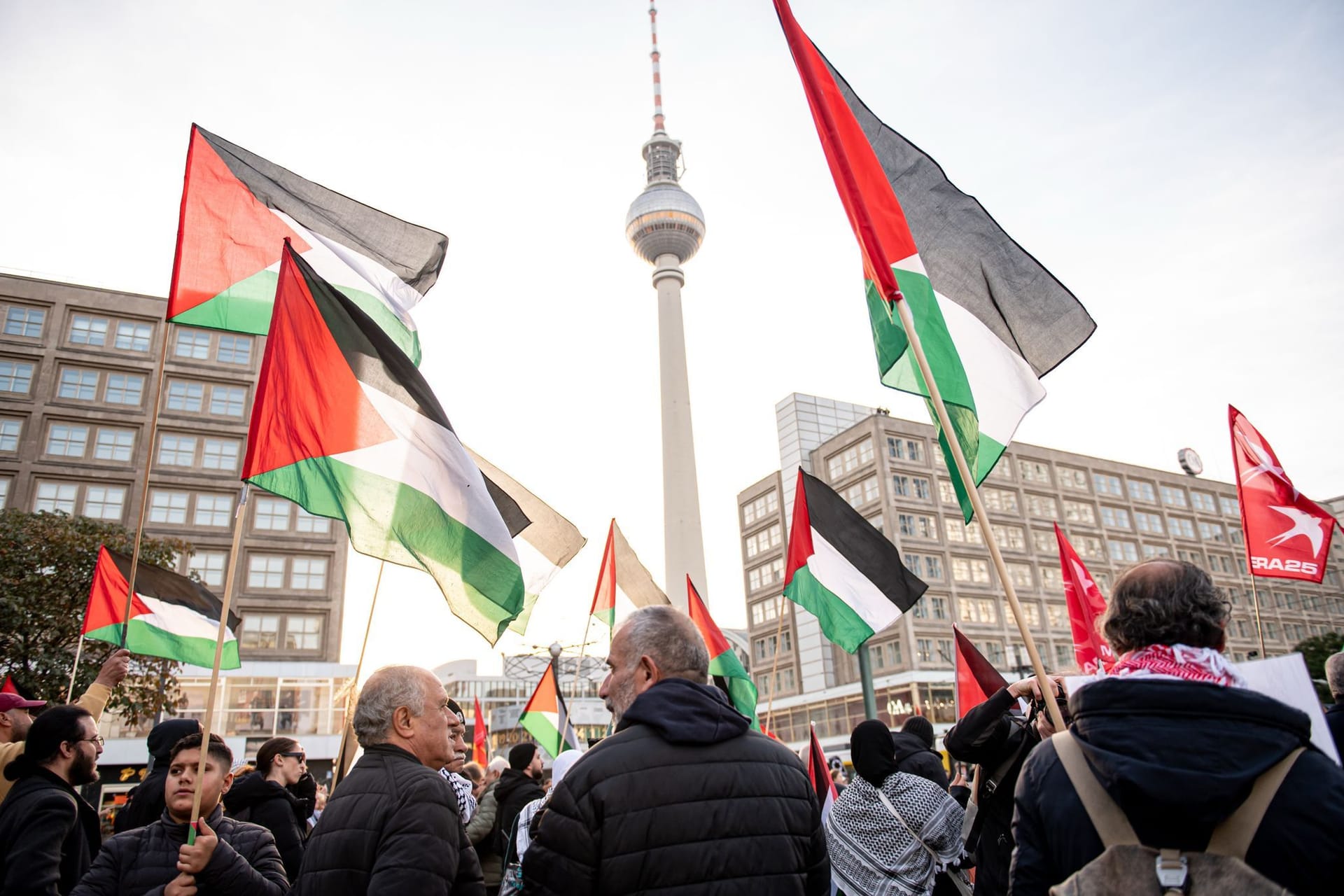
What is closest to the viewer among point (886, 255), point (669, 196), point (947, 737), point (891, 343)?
point (947, 737)

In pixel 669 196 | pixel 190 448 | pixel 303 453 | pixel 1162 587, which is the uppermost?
pixel 669 196

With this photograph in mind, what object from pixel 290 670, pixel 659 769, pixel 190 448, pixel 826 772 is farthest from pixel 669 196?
pixel 659 769

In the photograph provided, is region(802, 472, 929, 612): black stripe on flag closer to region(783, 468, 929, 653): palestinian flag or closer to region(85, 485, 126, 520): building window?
region(783, 468, 929, 653): palestinian flag

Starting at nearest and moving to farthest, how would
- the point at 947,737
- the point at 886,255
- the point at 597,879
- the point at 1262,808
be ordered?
the point at 1262,808
the point at 597,879
the point at 947,737
the point at 886,255

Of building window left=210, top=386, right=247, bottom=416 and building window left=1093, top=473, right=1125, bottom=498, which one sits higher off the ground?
building window left=1093, top=473, right=1125, bottom=498

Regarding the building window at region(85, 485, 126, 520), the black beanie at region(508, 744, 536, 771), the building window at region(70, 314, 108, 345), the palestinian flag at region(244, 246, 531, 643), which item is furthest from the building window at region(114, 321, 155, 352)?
the palestinian flag at region(244, 246, 531, 643)

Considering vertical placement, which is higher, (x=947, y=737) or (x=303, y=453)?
(x=303, y=453)

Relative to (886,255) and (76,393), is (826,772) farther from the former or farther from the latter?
(76,393)

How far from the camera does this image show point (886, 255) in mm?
4801

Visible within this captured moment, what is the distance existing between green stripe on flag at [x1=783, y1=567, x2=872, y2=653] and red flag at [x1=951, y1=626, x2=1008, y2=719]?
1.34 meters

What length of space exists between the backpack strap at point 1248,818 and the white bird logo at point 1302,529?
961 cm

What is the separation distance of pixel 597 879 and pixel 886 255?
130 inches

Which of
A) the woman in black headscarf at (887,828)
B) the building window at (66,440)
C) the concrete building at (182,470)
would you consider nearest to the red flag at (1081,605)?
the woman in black headscarf at (887,828)

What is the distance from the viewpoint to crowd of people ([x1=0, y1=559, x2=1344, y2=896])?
214 centimetres
